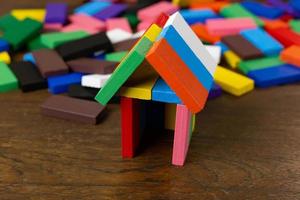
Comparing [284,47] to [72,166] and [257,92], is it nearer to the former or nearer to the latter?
[257,92]

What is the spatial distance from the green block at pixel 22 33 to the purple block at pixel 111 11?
20 centimetres

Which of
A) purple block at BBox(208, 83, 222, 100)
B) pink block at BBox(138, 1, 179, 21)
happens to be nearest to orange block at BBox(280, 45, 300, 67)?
purple block at BBox(208, 83, 222, 100)

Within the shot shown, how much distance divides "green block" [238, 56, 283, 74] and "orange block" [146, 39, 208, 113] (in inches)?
15.2

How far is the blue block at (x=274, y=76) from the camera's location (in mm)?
930

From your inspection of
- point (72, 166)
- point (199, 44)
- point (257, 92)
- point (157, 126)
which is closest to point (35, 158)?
point (72, 166)

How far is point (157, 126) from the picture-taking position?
785mm

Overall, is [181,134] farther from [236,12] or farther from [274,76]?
[236,12]

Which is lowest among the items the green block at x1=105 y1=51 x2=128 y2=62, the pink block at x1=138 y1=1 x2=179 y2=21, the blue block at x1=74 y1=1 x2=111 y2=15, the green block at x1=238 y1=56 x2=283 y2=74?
the blue block at x1=74 y1=1 x2=111 y2=15

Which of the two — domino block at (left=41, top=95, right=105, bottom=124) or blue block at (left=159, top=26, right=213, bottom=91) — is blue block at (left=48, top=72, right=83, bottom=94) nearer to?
domino block at (left=41, top=95, right=105, bottom=124)

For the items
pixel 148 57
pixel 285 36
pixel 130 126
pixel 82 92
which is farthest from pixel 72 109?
pixel 285 36

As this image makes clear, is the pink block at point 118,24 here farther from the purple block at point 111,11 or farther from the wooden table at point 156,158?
the wooden table at point 156,158

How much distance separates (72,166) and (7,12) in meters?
0.81

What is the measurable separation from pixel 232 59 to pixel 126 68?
49cm

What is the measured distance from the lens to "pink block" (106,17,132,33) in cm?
117
